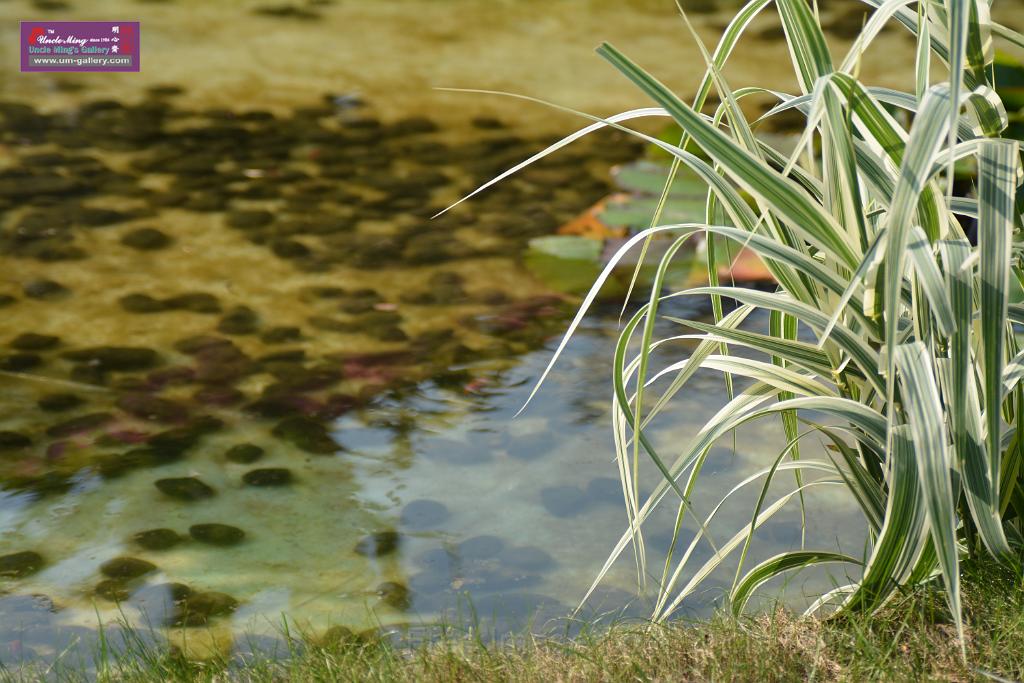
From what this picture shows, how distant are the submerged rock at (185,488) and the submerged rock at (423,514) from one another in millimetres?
366

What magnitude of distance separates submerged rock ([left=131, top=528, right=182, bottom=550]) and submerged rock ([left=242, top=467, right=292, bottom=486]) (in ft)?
0.66

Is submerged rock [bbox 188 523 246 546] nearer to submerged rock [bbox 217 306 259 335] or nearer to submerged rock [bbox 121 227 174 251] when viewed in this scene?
submerged rock [bbox 217 306 259 335]

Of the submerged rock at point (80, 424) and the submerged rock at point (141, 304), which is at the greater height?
the submerged rock at point (141, 304)

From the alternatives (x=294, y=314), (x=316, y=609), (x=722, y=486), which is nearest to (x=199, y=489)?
(x=316, y=609)

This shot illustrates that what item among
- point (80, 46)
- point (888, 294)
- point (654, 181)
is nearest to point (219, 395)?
point (654, 181)

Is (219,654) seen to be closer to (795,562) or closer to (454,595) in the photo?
(454,595)

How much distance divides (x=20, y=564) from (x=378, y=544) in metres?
0.59

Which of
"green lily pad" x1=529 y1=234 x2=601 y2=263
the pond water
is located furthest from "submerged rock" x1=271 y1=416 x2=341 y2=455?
"green lily pad" x1=529 y1=234 x2=601 y2=263

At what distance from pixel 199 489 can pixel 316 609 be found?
442mm

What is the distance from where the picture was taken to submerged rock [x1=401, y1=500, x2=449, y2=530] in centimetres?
203

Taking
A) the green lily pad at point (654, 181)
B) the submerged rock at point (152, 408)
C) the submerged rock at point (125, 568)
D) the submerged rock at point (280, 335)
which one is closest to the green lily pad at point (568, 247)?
the green lily pad at point (654, 181)

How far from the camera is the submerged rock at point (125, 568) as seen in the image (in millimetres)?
1885

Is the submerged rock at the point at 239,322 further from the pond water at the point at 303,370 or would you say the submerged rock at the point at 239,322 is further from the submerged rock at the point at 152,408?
the submerged rock at the point at 152,408

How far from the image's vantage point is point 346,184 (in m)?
3.62
